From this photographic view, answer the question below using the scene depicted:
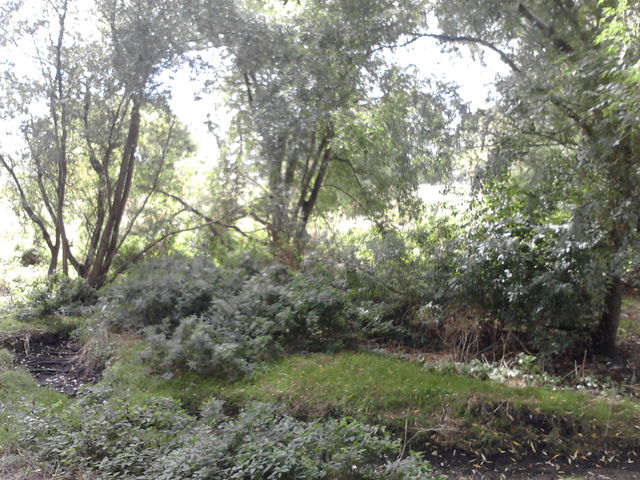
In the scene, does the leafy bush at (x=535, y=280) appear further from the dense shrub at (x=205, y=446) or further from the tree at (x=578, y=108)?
the dense shrub at (x=205, y=446)

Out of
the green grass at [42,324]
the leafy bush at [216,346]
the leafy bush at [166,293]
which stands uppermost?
the leafy bush at [166,293]

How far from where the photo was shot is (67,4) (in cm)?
1029

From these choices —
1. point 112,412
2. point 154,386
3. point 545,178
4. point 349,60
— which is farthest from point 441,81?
point 112,412

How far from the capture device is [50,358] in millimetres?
8297

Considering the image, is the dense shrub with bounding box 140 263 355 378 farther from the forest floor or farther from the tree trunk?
the tree trunk

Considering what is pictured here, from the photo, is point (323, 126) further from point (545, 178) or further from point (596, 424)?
point (596, 424)

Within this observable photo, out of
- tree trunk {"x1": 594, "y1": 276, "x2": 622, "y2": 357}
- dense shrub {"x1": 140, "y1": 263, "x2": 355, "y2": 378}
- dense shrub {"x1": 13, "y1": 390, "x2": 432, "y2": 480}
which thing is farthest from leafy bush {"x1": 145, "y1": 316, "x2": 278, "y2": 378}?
tree trunk {"x1": 594, "y1": 276, "x2": 622, "y2": 357}

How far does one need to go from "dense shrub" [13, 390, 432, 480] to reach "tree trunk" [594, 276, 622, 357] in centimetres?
348

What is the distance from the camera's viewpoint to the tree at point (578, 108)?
5723 mm

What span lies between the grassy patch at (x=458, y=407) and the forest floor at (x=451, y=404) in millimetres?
10

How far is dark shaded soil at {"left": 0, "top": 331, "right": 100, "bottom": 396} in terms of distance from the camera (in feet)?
24.1

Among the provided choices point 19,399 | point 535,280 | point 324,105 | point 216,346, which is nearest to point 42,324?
point 19,399

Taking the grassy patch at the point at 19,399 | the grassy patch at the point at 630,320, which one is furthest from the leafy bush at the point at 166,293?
the grassy patch at the point at 630,320

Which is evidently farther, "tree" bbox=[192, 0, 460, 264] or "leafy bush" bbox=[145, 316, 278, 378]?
"tree" bbox=[192, 0, 460, 264]
